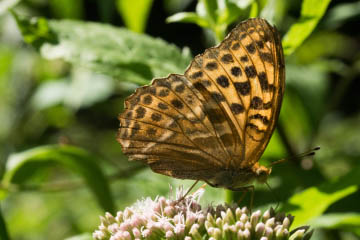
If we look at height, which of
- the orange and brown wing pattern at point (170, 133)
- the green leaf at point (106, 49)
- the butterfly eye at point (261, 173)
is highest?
the green leaf at point (106, 49)

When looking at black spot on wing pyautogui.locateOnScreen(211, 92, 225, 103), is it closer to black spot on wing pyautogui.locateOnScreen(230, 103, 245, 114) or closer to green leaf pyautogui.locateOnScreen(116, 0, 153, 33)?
black spot on wing pyautogui.locateOnScreen(230, 103, 245, 114)

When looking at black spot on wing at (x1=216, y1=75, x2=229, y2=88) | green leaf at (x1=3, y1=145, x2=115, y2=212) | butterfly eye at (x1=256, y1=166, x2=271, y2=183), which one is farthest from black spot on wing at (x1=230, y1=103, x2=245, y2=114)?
green leaf at (x1=3, y1=145, x2=115, y2=212)

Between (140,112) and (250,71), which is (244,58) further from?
(140,112)

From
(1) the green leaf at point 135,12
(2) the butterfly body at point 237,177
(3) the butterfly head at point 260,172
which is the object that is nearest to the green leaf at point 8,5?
(1) the green leaf at point 135,12

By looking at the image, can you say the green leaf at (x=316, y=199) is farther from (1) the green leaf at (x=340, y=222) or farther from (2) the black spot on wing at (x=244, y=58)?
(2) the black spot on wing at (x=244, y=58)

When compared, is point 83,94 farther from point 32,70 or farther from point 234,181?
point 234,181

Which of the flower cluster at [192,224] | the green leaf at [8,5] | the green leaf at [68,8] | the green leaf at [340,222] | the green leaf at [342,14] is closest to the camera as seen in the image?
the flower cluster at [192,224]

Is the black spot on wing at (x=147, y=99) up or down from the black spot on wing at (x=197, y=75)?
down

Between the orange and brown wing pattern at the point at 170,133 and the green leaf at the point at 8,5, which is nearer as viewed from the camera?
the orange and brown wing pattern at the point at 170,133
